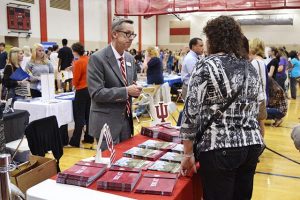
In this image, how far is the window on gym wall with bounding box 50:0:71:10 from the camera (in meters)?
13.6

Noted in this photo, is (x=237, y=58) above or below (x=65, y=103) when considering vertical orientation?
above

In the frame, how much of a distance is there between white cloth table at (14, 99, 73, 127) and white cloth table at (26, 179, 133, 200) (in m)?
2.93

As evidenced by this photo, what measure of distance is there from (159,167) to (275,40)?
20.3 meters

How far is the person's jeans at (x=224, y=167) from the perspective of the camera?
1.50 meters

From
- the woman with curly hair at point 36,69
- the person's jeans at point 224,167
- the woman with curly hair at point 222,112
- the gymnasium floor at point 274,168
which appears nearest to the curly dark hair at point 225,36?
the woman with curly hair at point 222,112

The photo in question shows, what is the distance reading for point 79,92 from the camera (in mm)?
4707

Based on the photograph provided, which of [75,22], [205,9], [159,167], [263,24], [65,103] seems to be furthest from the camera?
[263,24]

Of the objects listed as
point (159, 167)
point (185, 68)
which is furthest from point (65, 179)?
point (185, 68)

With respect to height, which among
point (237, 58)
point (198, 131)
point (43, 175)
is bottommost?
point (43, 175)

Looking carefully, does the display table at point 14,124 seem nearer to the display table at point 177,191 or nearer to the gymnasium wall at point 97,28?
the display table at point 177,191

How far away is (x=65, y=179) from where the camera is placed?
5.20 ft

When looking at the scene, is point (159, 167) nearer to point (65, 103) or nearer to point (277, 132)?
point (65, 103)

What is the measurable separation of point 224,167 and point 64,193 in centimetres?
72

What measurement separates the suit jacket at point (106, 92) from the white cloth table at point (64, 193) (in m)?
0.77
